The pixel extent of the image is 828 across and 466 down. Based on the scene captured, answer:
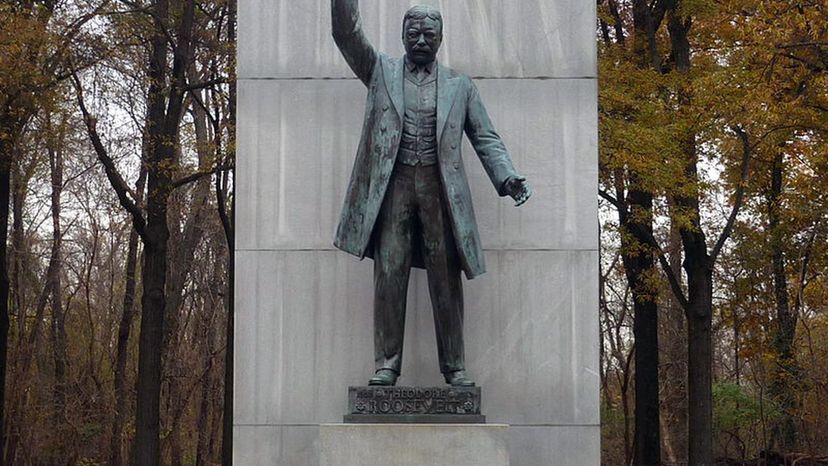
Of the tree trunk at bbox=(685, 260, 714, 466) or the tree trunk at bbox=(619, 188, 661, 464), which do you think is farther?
the tree trunk at bbox=(619, 188, 661, 464)

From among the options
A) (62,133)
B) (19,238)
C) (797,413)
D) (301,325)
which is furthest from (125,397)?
(301,325)

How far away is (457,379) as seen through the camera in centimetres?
904

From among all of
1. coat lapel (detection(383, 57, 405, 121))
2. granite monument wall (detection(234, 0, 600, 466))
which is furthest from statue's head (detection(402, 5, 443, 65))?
granite monument wall (detection(234, 0, 600, 466))

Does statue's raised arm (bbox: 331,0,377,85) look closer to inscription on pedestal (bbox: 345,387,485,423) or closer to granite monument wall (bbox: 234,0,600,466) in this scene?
granite monument wall (bbox: 234,0,600,466)

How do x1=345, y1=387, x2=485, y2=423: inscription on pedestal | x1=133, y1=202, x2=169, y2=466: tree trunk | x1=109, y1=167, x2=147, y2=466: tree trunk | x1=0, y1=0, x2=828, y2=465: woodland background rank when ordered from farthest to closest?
x1=109, y1=167, x2=147, y2=466: tree trunk < x1=133, y1=202, x2=169, y2=466: tree trunk < x1=0, y1=0, x2=828, y2=465: woodland background < x1=345, y1=387, x2=485, y2=423: inscription on pedestal

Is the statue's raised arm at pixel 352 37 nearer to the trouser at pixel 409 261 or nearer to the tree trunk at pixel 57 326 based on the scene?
the trouser at pixel 409 261

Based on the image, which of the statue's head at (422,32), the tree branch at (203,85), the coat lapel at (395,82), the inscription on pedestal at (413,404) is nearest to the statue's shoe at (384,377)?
the inscription on pedestal at (413,404)

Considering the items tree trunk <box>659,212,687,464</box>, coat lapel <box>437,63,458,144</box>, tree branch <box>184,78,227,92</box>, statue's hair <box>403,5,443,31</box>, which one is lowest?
tree trunk <box>659,212,687,464</box>

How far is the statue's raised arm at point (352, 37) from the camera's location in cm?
873

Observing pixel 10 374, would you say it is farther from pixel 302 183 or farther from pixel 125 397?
pixel 302 183

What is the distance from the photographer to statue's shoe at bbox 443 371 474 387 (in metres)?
8.98

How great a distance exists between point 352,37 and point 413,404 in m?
2.49

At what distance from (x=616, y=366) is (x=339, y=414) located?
30.4 metres

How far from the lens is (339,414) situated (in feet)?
32.8
